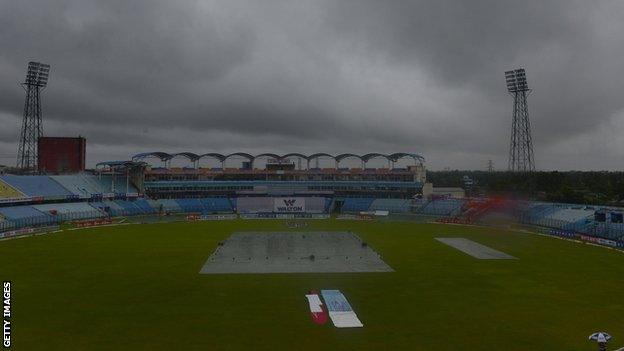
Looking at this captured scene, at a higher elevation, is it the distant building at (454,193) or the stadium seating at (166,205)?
the distant building at (454,193)

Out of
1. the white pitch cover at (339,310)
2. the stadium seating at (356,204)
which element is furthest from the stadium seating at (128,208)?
the white pitch cover at (339,310)

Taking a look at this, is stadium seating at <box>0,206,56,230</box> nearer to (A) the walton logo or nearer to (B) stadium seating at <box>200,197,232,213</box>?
(B) stadium seating at <box>200,197,232,213</box>

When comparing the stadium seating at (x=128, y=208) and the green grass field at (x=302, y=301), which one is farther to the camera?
the stadium seating at (x=128, y=208)

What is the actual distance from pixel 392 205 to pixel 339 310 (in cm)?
9004

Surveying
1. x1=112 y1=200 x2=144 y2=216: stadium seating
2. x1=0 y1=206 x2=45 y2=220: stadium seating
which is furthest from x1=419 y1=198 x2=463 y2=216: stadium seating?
x1=0 y1=206 x2=45 y2=220: stadium seating

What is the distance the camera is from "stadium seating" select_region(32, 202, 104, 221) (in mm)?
90625

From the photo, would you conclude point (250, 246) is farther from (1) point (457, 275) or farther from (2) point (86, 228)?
(2) point (86, 228)

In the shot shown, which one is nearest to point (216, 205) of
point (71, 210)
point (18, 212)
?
point (71, 210)

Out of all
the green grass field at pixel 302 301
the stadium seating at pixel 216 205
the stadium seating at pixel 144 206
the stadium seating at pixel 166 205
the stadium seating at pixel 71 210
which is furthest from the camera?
the stadium seating at pixel 216 205

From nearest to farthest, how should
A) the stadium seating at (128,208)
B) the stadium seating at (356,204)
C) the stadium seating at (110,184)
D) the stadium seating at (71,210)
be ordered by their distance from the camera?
the stadium seating at (71,210) → the stadium seating at (128,208) → the stadium seating at (110,184) → the stadium seating at (356,204)

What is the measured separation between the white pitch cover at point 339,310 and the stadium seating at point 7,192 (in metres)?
74.5

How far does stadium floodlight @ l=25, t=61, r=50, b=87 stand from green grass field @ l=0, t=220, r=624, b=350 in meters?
55.4

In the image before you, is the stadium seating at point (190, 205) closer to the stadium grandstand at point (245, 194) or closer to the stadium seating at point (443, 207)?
the stadium grandstand at point (245, 194)

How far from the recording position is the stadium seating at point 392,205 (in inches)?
4596
